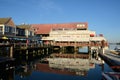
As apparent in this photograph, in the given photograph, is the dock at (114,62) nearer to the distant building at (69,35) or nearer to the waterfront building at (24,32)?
the distant building at (69,35)

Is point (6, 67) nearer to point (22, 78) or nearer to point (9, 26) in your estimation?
point (22, 78)

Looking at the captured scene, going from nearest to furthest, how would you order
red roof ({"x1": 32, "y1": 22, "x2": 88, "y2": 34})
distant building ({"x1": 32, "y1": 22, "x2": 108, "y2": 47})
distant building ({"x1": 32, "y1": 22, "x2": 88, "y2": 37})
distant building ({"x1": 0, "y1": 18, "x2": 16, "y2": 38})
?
distant building ({"x1": 0, "y1": 18, "x2": 16, "y2": 38}) < distant building ({"x1": 32, "y1": 22, "x2": 108, "y2": 47}) < distant building ({"x1": 32, "y1": 22, "x2": 88, "y2": 37}) < red roof ({"x1": 32, "y1": 22, "x2": 88, "y2": 34})

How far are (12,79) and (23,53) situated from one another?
22945 mm

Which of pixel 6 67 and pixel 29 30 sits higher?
pixel 29 30

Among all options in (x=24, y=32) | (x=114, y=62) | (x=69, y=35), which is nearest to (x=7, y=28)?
(x=24, y=32)

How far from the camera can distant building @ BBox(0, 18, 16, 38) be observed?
136ft

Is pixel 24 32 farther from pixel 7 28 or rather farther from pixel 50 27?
pixel 50 27

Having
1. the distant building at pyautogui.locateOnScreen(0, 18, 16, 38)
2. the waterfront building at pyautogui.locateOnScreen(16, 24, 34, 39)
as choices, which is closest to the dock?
the distant building at pyautogui.locateOnScreen(0, 18, 16, 38)

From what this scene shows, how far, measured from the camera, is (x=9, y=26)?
4403 centimetres

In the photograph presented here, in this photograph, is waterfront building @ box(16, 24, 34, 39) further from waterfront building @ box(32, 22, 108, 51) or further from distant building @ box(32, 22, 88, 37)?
distant building @ box(32, 22, 88, 37)

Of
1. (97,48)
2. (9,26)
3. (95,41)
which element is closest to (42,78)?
(9,26)

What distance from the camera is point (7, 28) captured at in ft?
141

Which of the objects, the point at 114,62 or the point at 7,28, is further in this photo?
the point at 7,28

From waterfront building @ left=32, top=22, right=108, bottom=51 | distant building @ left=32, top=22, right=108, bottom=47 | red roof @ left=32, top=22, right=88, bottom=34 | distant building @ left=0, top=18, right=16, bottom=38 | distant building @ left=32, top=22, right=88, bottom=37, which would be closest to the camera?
distant building @ left=0, top=18, right=16, bottom=38
